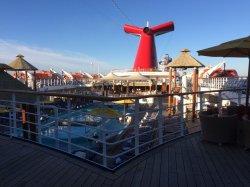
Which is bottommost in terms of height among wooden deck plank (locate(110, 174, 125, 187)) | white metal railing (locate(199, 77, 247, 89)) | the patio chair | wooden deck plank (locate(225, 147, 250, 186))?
wooden deck plank (locate(110, 174, 125, 187))

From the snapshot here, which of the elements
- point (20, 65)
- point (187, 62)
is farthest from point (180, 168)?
point (20, 65)

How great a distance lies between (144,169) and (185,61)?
837 cm

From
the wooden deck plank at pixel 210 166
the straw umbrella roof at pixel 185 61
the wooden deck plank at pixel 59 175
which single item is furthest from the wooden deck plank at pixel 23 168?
the straw umbrella roof at pixel 185 61

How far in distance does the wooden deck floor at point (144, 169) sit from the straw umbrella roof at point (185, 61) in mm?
6938

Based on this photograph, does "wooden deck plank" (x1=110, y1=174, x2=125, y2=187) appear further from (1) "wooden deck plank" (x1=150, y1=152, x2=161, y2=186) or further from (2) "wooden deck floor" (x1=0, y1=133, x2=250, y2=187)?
(1) "wooden deck plank" (x1=150, y1=152, x2=161, y2=186)

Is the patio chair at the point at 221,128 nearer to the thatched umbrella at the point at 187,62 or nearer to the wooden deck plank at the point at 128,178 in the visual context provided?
the wooden deck plank at the point at 128,178

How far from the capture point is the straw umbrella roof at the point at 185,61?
1086 centimetres

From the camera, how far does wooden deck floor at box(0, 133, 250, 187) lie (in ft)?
9.54

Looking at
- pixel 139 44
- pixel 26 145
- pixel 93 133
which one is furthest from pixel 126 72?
pixel 26 145

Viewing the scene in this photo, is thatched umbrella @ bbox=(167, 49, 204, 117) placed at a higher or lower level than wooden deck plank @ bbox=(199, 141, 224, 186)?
higher

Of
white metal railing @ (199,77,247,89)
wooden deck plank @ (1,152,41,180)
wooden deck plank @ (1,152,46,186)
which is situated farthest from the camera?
white metal railing @ (199,77,247,89)

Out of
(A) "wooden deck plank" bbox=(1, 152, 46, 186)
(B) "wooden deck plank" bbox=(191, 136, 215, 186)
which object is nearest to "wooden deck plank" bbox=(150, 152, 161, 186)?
(B) "wooden deck plank" bbox=(191, 136, 215, 186)

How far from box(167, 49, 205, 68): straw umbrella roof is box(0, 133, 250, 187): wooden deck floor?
694 centimetres

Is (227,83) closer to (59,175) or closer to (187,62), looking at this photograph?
(187,62)
